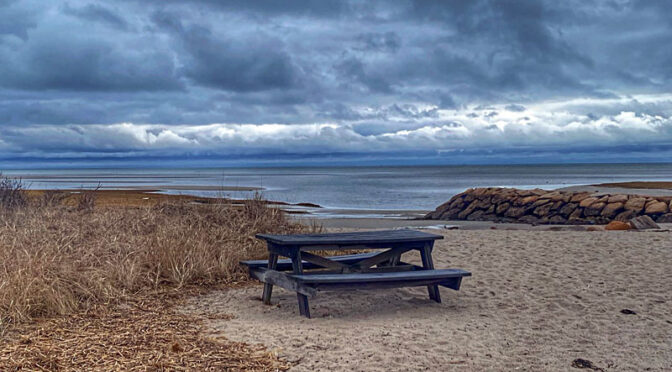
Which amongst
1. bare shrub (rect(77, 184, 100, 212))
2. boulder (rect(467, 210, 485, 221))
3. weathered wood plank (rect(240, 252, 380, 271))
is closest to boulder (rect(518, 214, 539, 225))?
boulder (rect(467, 210, 485, 221))

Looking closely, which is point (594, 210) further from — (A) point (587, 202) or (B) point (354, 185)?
(B) point (354, 185)

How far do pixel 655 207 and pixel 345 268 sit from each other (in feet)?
47.4

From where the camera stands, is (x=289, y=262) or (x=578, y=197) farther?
(x=578, y=197)

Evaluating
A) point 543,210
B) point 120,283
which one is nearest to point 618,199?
point 543,210

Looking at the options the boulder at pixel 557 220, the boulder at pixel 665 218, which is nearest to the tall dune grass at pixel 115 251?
the boulder at pixel 557 220

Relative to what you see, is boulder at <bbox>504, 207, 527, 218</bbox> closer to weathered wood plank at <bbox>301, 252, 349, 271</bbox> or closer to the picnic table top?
the picnic table top

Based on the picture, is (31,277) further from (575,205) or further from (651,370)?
(575,205)

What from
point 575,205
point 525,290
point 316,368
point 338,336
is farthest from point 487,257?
point 575,205

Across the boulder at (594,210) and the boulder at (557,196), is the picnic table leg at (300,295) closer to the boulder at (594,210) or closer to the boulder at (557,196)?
the boulder at (594,210)

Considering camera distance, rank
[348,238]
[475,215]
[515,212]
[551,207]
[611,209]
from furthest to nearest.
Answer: [475,215] < [515,212] < [551,207] < [611,209] < [348,238]

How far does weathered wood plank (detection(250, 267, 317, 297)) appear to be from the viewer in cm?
614

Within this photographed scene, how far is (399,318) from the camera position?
6312 millimetres

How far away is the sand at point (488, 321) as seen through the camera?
5.02 metres

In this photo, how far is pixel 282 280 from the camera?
656cm
